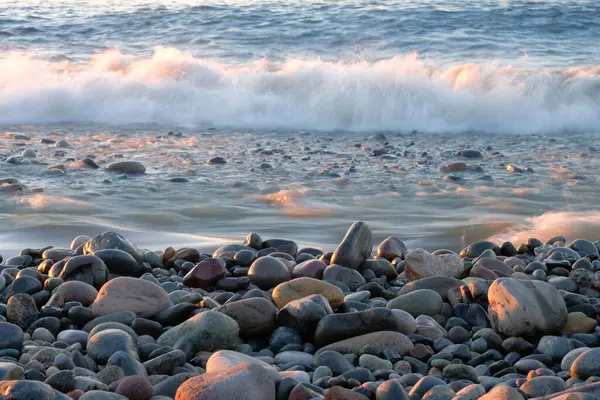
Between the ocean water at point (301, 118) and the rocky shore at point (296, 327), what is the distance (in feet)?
3.46

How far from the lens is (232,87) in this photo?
11.4 m

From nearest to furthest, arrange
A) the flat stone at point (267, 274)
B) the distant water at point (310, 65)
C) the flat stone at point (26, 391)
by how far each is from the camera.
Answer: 1. the flat stone at point (26, 391)
2. the flat stone at point (267, 274)
3. the distant water at point (310, 65)

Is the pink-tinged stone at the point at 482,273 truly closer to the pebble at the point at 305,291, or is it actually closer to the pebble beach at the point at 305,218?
the pebble beach at the point at 305,218

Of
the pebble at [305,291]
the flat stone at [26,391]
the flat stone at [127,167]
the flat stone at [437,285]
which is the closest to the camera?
the flat stone at [26,391]

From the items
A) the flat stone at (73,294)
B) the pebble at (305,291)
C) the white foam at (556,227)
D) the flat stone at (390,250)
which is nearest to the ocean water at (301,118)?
the white foam at (556,227)

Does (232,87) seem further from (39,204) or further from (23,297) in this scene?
(23,297)

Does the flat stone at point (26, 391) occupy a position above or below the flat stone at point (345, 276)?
above

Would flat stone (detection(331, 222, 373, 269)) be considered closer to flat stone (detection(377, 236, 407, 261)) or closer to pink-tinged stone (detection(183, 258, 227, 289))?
flat stone (detection(377, 236, 407, 261))

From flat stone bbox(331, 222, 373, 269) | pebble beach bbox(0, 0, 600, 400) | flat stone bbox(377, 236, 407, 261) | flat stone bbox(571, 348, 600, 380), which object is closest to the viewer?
flat stone bbox(571, 348, 600, 380)

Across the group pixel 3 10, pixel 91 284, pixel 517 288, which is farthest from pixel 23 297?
pixel 3 10

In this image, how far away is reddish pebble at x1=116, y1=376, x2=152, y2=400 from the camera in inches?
85.1

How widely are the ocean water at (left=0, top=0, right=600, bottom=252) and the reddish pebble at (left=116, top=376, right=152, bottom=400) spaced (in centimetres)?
242

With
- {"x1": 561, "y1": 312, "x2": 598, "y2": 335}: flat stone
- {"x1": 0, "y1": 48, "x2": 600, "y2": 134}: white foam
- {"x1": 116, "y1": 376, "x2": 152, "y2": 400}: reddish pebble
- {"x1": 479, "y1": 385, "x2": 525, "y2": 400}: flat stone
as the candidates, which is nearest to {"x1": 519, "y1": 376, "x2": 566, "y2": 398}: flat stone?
{"x1": 479, "y1": 385, "x2": 525, "y2": 400}: flat stone

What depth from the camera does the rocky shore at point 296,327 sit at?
2.22 meters
